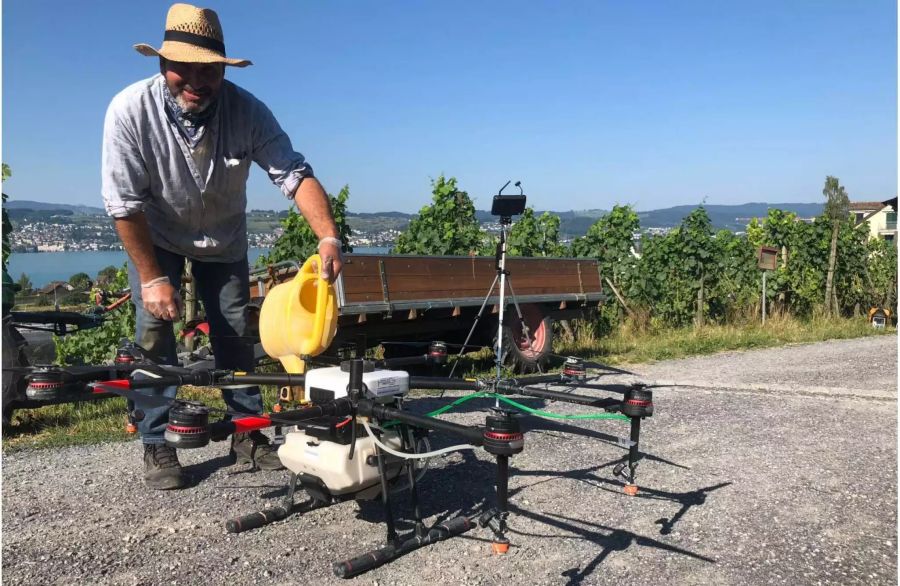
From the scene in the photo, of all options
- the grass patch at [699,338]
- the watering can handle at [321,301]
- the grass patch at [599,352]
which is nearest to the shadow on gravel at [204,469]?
the grass patch at [599,352]

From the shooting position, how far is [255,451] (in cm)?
438

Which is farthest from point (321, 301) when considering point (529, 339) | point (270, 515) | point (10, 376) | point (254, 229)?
point (254, 229)

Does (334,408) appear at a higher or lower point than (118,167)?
lower

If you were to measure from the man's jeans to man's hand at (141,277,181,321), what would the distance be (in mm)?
558

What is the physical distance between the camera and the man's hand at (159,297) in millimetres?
3473

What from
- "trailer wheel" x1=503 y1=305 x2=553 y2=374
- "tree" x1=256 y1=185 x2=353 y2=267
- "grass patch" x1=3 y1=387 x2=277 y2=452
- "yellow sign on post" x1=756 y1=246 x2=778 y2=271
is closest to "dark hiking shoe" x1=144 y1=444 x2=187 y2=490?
"grass patch" x1=3 y1=387 x2=277 y2=452

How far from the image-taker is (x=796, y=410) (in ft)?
22.6

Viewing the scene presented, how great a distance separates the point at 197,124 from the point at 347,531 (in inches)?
80.9

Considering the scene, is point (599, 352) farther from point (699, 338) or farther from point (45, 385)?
point (45, 385)

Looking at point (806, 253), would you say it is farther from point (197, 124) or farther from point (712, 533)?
point (197, 124)

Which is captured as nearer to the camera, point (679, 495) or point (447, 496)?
point (447, 496)

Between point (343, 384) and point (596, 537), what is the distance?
1.45 m

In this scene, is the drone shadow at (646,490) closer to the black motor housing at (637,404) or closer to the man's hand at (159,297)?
the black motor housing at (637,404)

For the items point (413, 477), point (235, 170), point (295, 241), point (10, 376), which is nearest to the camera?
point (413, 477)
